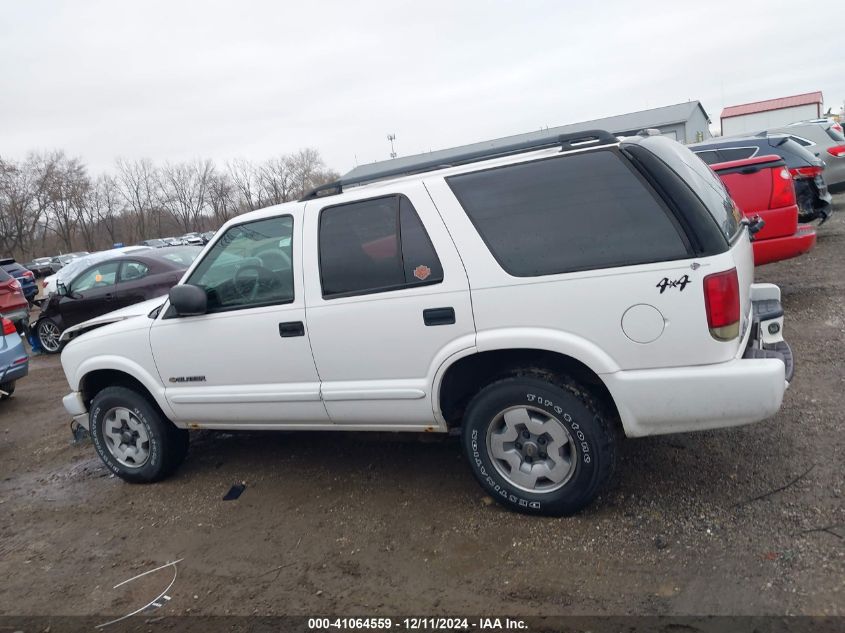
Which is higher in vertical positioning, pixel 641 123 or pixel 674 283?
pixel 641 123

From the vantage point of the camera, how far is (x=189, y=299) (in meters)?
4.17

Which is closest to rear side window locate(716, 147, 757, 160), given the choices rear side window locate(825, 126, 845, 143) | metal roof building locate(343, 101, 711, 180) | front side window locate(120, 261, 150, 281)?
rear side window locate(825, 126, 845, 143)

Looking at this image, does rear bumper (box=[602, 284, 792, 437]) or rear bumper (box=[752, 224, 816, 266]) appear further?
rear bumper (box=[752, 224, 816, 266])

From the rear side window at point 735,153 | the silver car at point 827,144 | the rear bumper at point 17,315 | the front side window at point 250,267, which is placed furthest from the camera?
the silver car at point 827,144

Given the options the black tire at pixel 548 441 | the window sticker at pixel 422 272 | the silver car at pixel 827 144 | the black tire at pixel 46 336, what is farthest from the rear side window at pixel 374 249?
the silver car at pixel 827 144

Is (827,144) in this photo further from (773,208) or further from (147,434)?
(147,434)

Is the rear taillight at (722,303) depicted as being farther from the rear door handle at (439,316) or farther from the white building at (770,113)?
the white building at (770,113)

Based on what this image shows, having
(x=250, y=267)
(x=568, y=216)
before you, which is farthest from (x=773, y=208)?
(x=250, y=267)

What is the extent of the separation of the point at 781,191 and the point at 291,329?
5496 millimetres

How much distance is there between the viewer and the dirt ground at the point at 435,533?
2.98m

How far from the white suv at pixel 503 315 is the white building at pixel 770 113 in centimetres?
5926

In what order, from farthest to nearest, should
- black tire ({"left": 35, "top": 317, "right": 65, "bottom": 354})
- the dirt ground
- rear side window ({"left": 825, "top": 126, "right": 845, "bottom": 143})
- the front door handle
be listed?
rear side window ({"left": 825, "top": 126, "right": 845, "bottom": 143})
black tire ({"left": 35, "top": 317, "right": 65, "bottom": 354})
the front door handle
the dirt ground

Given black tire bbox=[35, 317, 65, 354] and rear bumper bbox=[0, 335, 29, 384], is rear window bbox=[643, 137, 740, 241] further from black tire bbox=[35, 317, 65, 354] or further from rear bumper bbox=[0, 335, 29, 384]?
black tire bbox=[35, 317, 65, 354]

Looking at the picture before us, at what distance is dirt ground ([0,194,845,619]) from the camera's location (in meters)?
2.98
